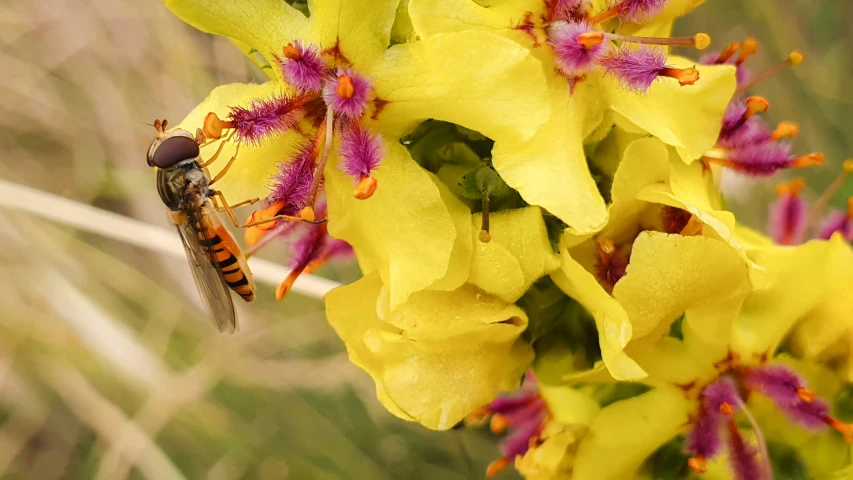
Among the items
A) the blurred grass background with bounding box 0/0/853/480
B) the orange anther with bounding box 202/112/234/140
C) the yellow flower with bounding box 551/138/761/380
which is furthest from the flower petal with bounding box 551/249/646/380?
the blurred grass background with bounding box 0/0/853/480

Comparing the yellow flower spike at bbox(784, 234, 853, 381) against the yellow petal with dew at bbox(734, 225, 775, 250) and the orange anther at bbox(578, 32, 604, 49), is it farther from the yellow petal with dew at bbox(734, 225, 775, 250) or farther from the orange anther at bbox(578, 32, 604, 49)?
the orange anther at bbox(578, 32, 604, 49)

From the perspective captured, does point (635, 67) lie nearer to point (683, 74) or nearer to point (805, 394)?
point (683, 74)

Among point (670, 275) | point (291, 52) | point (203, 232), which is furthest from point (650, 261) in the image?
point (203, 232)

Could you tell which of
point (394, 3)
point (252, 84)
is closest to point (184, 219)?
point (252, 84)

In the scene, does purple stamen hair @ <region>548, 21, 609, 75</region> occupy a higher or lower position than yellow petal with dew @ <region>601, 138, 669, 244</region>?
higher

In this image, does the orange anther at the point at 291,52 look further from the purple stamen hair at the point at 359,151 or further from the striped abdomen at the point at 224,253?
the striped abdomen at the point at 224,253

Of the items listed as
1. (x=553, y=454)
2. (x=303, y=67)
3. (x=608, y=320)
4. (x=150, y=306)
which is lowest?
(x=150, y=306)

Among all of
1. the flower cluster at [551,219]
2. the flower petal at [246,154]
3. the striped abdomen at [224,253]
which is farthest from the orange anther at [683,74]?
the striped abdomen at [224,253]
